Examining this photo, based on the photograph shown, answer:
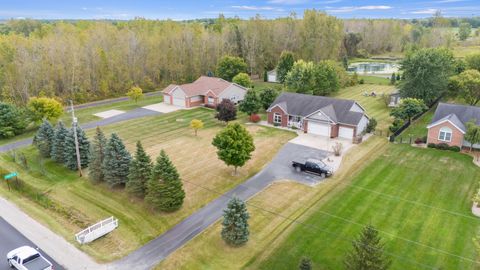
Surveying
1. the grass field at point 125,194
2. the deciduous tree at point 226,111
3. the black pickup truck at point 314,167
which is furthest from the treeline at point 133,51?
the black pickup truck at point 314,167

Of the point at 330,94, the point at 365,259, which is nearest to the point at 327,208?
the point at 365,259

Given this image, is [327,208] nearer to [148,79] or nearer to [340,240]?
[340,240]

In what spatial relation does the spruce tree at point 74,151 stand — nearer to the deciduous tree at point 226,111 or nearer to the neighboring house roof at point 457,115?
the deciduous tree at point 226,111

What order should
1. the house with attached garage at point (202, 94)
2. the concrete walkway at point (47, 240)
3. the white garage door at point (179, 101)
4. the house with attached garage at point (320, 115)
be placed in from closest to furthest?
the concrete walkway at point (47, 240)
the house with attached garage at point (320, 115)
the house with attached garage at point (202, 94)
the white garage door at point (179, 101)

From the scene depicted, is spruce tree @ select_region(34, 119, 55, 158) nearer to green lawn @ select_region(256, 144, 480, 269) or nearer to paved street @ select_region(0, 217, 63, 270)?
paved street @ select_region(0, 217, 63, 270)

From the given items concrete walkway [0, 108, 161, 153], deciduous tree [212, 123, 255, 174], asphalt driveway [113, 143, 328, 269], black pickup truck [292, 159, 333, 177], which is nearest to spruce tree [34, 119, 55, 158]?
concrete walkway [0, 108, 161, 153]

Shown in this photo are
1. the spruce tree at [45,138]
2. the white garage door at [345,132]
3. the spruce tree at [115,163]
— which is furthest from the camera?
the white garage door at [345,132]
